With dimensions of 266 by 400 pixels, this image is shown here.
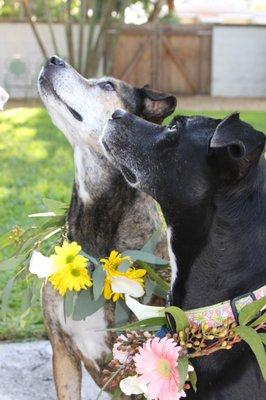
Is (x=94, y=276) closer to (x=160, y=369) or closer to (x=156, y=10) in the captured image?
(x=160, y=369)

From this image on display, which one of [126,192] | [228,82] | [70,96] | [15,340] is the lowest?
[228,82]

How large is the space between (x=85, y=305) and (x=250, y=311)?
91 cm

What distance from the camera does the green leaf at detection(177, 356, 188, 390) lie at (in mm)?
2709

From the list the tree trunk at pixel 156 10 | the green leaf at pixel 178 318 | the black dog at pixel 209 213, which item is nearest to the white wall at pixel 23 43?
the tree trunk at pixel 156 10

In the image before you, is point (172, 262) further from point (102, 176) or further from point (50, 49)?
point (50, 49)

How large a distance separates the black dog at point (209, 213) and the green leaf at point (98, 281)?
48 cm

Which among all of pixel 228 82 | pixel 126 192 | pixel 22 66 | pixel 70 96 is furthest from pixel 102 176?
pixel 228 82

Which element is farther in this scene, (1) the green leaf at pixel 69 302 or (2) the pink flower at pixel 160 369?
(1) the green leaf at pixel 69 302

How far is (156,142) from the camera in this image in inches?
113

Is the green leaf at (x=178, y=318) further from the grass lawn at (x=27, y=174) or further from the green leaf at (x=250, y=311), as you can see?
the grass lawn at (x=27, y=174)

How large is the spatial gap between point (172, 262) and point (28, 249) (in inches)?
40.9

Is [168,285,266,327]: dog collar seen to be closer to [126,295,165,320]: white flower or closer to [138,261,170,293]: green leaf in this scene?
[126,295,165,320]: white flower

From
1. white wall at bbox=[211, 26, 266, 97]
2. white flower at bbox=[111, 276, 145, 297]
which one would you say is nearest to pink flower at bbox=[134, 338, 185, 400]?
white flower at bbox=[111, 276, 145, 297]

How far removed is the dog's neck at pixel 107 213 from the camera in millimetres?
3639
